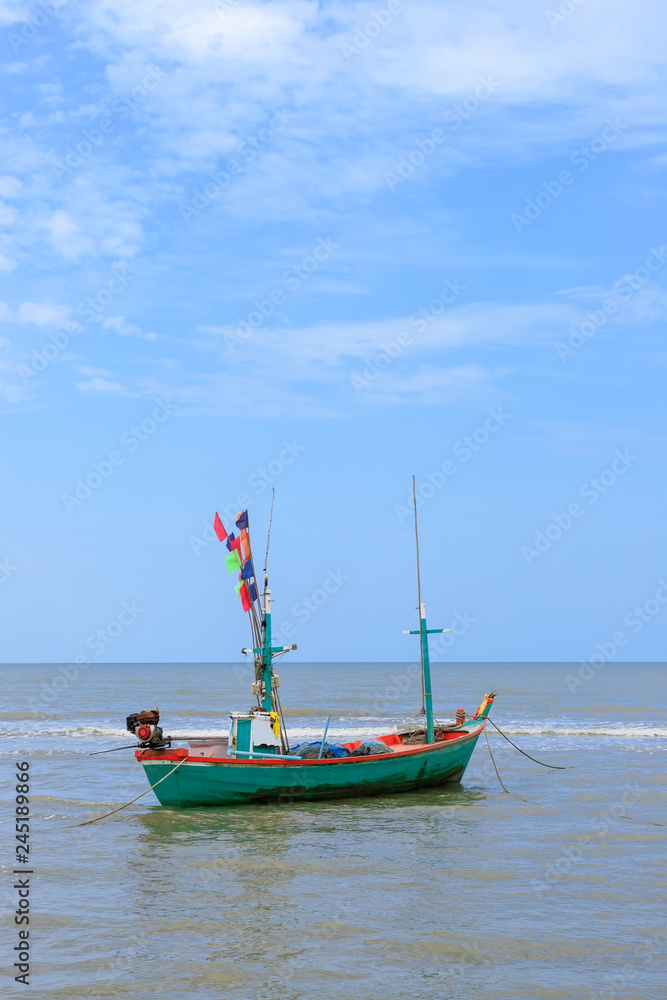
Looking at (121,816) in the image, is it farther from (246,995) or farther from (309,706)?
(309,706)

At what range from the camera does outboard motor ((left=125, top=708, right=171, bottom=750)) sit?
64.7 feet

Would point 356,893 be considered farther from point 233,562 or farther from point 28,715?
point 28,715

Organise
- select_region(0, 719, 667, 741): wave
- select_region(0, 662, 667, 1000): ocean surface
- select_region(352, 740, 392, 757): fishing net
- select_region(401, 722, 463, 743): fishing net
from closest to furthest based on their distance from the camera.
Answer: select_region(0, 662, 667, 1000): ocean surface → select_region(352, 740, 392, 757): fishing net → select_region(401, 722, 463, 743): fishing net → select_region(0, 719, 667, 741): wave

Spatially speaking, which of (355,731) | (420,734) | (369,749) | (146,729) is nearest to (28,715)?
(355,731)

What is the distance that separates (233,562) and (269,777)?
15.4 feet

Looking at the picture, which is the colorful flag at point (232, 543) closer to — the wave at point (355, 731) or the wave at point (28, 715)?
the wave at point (355, 731)

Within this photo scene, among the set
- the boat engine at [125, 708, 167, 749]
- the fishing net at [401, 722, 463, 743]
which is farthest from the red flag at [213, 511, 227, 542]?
the fishing net at [401, 722, 463, 743]

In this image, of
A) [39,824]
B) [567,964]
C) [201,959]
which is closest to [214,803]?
[39,824]

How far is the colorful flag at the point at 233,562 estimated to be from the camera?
20.7 meters

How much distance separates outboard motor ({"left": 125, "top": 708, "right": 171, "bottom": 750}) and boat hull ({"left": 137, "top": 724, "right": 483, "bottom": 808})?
0.88 ft

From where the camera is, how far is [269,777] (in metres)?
20.0

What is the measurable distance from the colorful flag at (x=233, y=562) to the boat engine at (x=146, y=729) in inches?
136

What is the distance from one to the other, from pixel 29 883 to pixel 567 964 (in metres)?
8.27

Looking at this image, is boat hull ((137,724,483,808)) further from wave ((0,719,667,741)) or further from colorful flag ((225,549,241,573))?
wave ((0,719,667,741))
